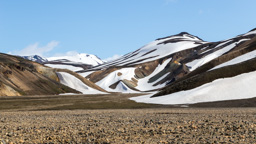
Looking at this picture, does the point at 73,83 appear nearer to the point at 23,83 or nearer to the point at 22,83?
the point at 23,83

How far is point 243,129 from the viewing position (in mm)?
18469

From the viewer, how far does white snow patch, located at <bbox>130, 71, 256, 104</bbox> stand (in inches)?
2608

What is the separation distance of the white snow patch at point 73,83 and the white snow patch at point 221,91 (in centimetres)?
9232

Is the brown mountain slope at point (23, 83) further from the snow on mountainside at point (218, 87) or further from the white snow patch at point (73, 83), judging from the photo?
the snow on mountainside at point (218, 87)

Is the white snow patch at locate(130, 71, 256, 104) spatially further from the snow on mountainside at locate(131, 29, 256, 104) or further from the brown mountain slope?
the brown mountain slope

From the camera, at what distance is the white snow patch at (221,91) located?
217 feet

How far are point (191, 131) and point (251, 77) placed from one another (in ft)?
201

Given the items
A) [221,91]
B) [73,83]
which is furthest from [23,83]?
[221,91]

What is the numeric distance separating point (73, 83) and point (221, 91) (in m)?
107

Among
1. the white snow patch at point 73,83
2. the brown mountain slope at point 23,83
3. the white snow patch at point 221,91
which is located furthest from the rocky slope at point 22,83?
the white snow patch at point 221,91

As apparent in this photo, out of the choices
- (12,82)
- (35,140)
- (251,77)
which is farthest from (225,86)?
(12,82)

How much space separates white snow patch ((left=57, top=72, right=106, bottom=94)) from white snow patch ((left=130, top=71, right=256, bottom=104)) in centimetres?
9232

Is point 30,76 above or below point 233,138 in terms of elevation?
above

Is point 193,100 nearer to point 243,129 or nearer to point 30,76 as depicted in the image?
point 243,129
